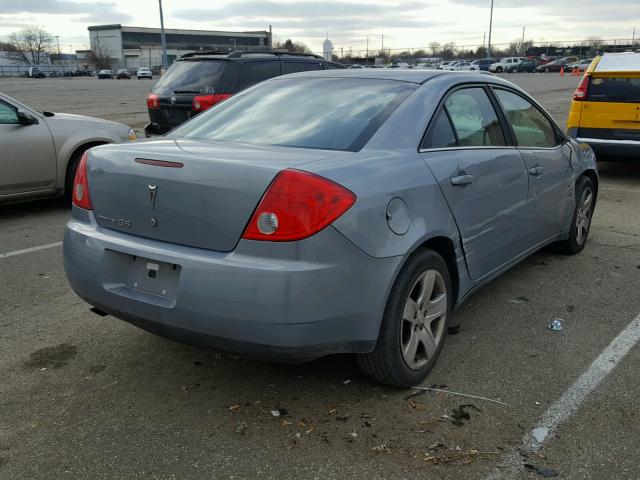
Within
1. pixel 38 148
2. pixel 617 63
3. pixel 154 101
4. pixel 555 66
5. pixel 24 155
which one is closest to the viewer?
pixel 24 155

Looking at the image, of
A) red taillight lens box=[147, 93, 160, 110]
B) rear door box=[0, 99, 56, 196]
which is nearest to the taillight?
red taillight lens box=[147, 93, 160, 110]

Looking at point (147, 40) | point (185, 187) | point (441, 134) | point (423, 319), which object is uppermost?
point (147, 40)

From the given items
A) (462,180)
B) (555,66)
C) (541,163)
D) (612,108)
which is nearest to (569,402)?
(462,180)

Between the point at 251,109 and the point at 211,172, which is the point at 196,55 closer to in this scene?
the point at 251,109

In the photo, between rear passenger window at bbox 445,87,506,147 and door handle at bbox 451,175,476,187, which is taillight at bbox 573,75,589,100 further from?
door handle at bbox 451,175,476,187

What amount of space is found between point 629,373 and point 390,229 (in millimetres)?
1654

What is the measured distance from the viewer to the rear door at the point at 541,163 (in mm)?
4301

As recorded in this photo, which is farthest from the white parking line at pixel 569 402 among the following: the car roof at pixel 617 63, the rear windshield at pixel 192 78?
the rear windshield at pixel 192 78

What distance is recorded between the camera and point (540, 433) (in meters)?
2.82

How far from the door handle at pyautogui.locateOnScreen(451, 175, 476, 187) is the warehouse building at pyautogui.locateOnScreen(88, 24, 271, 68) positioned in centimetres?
12414

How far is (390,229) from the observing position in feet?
9.32

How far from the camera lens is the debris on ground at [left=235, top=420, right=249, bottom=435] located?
9.30 ft

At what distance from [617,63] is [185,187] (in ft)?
27.1

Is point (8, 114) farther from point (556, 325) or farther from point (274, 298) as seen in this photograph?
point (556, 325)
